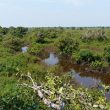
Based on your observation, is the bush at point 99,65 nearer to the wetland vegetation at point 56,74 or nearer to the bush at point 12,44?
the wetland vegetation at point 56,74

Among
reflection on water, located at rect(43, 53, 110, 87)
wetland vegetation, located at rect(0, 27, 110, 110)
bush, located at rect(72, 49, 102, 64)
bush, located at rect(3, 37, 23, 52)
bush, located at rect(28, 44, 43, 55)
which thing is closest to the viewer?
wetland vegetation, located at rect(0, 27, 110, 110)

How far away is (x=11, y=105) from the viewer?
9.02 metres

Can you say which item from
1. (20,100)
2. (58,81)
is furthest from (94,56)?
(58,81)

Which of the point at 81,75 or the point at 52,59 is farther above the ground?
the point at 81,75

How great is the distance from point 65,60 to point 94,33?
1786cm

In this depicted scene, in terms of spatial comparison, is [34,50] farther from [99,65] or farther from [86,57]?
[99,65]

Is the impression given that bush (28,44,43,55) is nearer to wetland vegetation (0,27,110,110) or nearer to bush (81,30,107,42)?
wetland vegetation (0,27,110,110)

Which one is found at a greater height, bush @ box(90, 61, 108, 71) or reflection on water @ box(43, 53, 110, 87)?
bush @ box(90, 61, 108, 71)

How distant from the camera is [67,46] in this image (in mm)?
46719

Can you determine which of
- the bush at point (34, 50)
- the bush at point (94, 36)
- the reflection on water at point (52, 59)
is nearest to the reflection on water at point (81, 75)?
the reflection on water at point (52, 59)

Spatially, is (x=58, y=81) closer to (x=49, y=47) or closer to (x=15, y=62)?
(x=15, y=62)

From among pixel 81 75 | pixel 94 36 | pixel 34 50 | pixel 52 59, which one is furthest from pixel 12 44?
pixel 81 75

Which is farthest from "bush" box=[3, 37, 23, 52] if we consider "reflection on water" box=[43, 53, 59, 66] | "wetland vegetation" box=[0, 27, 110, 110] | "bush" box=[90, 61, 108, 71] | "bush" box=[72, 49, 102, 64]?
"bush" box=[90, 61, 108, 71]

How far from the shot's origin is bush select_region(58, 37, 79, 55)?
46.2m
